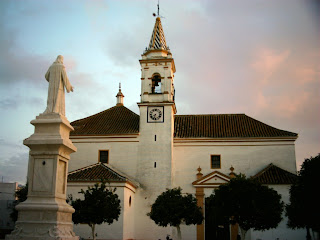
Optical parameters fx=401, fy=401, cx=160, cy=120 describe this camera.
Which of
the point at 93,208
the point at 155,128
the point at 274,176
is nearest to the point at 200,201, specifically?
the point at 274,176

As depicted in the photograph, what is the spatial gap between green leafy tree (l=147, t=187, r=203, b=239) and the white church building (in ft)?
14.6

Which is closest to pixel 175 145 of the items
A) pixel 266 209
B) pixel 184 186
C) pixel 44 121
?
pixel 184 186

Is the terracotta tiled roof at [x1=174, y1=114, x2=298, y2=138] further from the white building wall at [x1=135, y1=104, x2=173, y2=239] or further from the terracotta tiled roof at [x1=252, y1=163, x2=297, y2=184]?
the terracotta tiled roof at [x1=252, y1=163, x2=297, y2=184]

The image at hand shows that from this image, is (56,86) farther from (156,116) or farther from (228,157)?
(228,157)

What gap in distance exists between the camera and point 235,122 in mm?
37969

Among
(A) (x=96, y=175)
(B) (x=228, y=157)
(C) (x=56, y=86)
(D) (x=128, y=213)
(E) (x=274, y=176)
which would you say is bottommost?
(D) (x=128, y=213)

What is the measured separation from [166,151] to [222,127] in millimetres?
6212

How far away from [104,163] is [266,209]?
51.2 ft

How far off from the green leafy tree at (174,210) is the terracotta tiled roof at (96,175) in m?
3.75

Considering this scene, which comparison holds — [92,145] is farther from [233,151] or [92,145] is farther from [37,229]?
[37,229]

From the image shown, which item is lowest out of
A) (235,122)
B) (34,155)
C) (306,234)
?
(306,234)

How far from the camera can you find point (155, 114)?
35625 mm

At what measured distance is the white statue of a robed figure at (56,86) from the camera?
49.8 ft

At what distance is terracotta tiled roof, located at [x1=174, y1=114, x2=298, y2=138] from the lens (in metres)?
35.8
